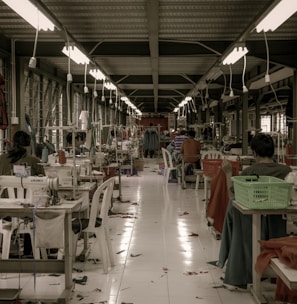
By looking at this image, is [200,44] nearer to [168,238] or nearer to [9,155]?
[168,238]

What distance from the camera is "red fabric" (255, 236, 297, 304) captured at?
8.41ft

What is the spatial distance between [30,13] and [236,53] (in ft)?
10.6

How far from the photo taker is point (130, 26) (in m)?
6.77

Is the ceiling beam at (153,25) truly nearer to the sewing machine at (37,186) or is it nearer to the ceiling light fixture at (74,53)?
the ceiling light fixture at (74,53)

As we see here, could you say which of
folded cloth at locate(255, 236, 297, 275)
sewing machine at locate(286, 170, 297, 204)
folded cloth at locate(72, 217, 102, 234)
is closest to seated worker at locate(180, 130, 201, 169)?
folded cloth at locate(72, 217, 102, 234)

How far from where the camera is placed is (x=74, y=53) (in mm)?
6695

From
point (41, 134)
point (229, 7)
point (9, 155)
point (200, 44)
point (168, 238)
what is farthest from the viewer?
point (41, 134)

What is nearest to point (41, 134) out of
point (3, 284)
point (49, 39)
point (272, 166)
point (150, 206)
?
point (49, 39)

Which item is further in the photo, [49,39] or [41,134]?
[41,134]

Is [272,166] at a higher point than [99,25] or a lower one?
lower

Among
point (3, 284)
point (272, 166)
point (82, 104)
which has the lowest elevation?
point (3, 284)

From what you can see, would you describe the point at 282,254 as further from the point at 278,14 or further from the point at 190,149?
the point at 190,149

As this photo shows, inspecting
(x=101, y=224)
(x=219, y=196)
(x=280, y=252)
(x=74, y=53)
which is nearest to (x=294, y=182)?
(x=280, y=252)

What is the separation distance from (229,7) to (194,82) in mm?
6989
